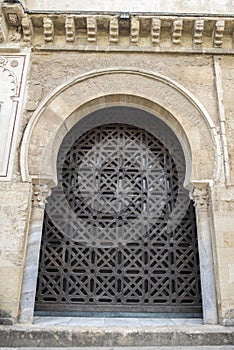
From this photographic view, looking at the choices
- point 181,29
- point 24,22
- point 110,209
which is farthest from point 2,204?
point 181,29

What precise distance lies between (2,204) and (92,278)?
5.52 feet

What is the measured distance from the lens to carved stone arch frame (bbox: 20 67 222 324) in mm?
3916

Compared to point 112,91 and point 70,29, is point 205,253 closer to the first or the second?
point 112,91

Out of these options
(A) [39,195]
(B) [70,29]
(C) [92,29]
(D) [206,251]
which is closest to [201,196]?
(D) [206,251]

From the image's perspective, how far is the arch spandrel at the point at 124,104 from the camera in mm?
4270

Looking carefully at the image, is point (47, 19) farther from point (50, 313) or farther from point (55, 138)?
point (50, 313)

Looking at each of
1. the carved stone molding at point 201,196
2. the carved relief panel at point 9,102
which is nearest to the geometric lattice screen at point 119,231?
the carved stone molding at point 201,196

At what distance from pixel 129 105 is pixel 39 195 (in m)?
1.98

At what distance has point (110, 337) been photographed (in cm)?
316

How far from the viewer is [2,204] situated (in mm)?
4004

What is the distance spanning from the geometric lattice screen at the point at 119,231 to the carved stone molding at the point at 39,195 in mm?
689

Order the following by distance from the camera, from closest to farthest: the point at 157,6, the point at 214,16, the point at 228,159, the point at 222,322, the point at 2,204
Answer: the point at 222,322 < the point at 2,204 < the point at 228,159 < the point at 214,16 < the point at 157,6

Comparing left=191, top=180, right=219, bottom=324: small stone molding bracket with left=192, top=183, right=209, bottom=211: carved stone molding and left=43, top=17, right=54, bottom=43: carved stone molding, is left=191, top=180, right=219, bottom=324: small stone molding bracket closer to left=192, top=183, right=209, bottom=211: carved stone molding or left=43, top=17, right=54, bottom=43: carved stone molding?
left=192, top=183, right=209, bottom=211: carved stone molding

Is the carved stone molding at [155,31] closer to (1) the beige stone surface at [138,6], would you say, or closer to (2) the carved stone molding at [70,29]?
(1) the beige stone surface at [138,6]
